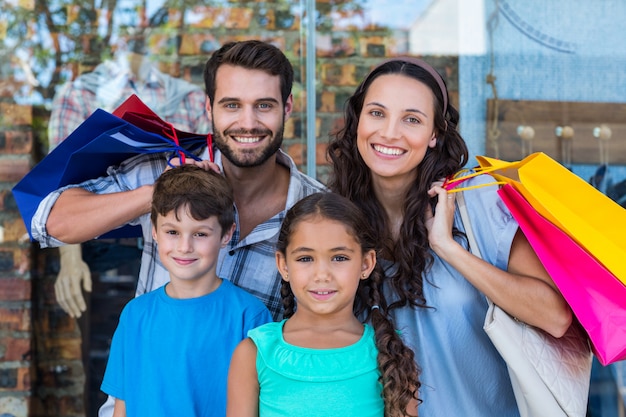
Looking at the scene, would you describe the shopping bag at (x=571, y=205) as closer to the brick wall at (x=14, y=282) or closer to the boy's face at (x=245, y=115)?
the boy's face at (x=245, y=115)

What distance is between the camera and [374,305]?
2.44m

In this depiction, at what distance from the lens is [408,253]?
2516 mm

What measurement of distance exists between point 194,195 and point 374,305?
607 millimetres

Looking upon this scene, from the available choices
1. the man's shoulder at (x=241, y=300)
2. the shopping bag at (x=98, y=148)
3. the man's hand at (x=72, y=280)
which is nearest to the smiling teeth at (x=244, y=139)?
the shopping bag at (x=98, y=148)

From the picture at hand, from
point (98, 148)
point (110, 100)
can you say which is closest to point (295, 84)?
point (110, 100)

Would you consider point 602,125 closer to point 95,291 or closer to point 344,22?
point 344,22

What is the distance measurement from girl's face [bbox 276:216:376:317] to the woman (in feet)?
0.75

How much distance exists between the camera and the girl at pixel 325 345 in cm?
221

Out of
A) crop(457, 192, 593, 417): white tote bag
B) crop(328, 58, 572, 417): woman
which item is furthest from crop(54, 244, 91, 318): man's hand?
crop(457, 192, 593, 417): white tote bag

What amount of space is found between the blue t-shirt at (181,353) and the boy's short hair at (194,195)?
0.23 meters

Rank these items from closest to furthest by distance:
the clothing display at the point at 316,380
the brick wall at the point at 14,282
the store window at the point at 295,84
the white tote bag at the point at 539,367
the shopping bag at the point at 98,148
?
the clothing display at the point at 316,380 < the white tote bag at the point at 539,367 < the shopping bag at the point at 98,148 < the store window at the point at 295,84 < the brick wall at the point at 14,282

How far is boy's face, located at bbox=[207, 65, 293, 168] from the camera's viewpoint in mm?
2787

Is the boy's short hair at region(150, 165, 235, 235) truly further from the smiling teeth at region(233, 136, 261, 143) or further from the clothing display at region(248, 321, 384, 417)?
the clothing display at region(248, 321, 384, 417)

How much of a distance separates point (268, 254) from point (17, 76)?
190cm
